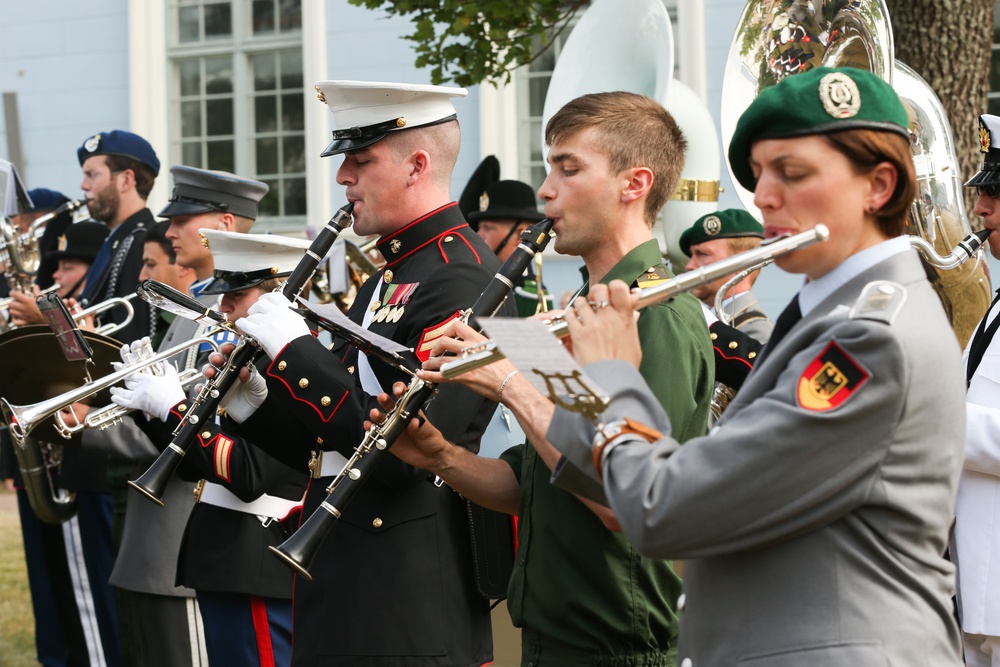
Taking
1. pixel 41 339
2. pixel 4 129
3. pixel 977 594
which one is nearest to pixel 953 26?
pixel 977 594

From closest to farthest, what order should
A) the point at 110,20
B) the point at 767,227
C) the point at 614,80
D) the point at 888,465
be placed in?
the point at 888,465 → the point at 767,227 → the point at 614,80 → the point at 110,20

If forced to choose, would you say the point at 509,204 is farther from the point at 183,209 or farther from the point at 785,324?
the point at 785,324

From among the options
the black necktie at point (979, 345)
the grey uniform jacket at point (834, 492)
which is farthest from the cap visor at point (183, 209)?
the grey uniform jacket at point (834, 492)

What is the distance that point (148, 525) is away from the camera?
5.06 meters

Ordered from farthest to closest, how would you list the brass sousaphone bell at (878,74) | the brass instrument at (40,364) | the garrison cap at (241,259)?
the brass instrument at (40,364)
the garrison cap at (241,259)
the brass sousaphone bell at (878,74)

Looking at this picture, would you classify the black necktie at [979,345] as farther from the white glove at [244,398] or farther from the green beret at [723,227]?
the white glove at [244,398]

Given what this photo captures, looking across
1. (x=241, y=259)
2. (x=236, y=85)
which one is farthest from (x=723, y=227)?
(x=236, y=85)

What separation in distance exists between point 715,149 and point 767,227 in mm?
3962

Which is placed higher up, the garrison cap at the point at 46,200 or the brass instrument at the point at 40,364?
the garrison cap at the point at 46,200

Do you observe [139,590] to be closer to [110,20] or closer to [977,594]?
[977,594]

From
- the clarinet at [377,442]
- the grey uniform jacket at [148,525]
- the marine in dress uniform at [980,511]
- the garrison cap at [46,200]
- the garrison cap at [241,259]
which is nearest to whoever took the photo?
the clarinet at [377,442]

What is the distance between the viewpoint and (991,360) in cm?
358

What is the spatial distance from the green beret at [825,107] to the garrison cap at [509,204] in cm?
486

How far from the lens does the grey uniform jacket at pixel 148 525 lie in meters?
4.99
